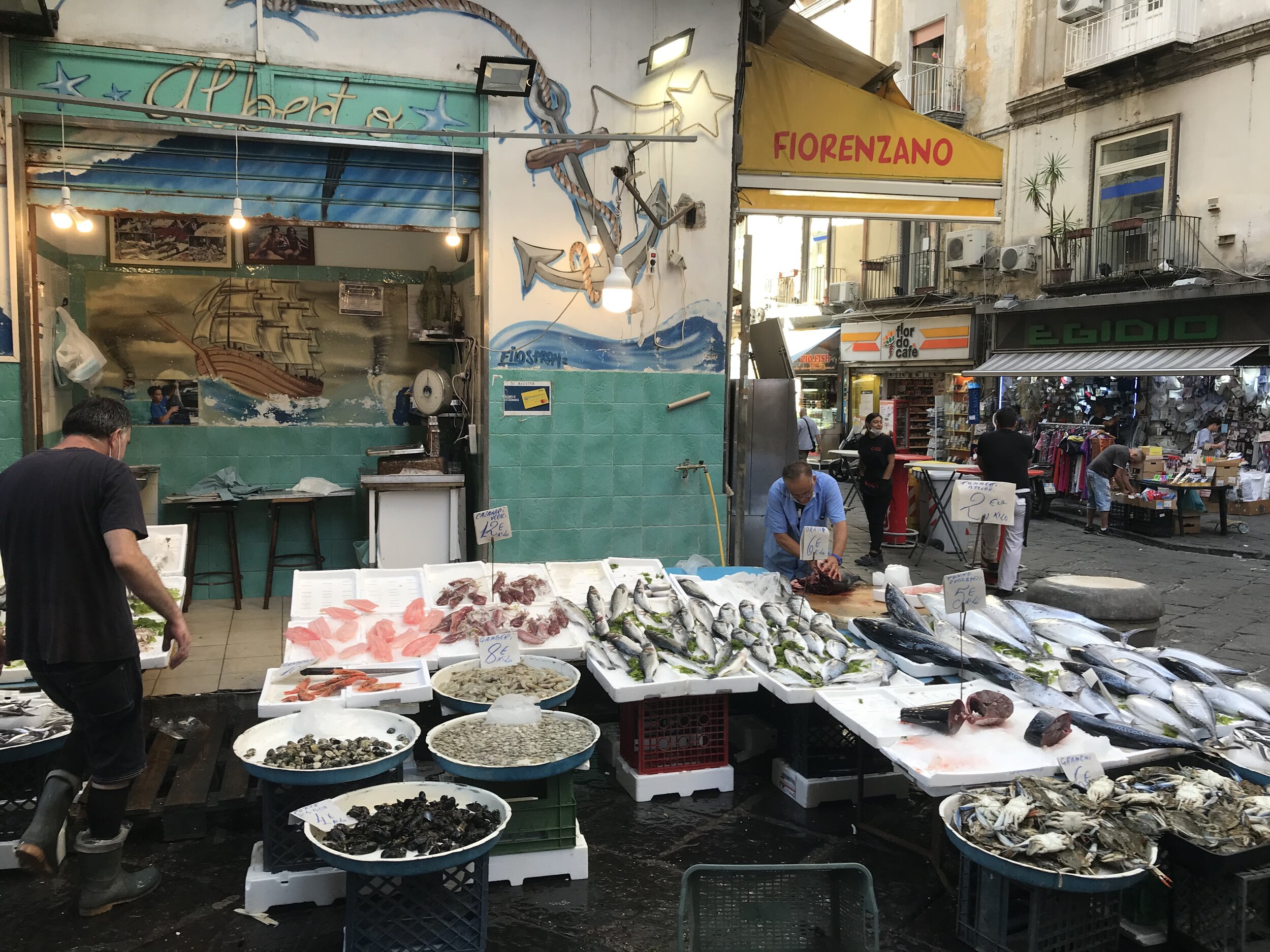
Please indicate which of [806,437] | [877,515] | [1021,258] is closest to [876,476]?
[877,515]

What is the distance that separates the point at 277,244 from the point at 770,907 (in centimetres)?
823

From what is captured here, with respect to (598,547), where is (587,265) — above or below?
above

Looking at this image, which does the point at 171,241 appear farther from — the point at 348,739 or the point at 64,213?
the point at 348,739

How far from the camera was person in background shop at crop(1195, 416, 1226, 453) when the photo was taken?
55.3ft

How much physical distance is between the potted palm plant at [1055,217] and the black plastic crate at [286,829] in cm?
1992

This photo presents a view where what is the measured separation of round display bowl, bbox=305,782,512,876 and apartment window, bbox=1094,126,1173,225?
19.3 m

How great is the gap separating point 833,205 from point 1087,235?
12.9 metres

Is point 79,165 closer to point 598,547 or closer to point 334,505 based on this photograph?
point 334,505

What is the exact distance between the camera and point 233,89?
22.7ft

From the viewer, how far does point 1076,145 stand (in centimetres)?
2006

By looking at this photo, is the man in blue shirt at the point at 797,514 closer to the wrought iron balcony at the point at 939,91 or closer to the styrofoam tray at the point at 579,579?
the styrofoam tray at the point at 579,579

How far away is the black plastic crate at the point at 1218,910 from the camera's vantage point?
132 inches

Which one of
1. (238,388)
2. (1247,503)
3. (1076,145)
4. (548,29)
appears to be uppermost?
(1076,145)

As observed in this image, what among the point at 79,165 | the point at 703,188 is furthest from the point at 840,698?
the point at 79,165
